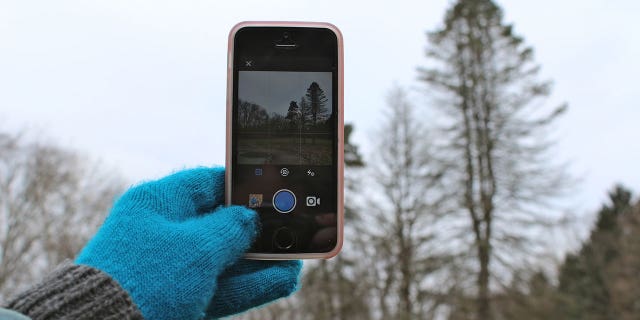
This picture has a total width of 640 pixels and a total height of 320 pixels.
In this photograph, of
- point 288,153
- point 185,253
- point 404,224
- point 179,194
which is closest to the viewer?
point 185,253

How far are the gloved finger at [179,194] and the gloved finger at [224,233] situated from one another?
53 mm

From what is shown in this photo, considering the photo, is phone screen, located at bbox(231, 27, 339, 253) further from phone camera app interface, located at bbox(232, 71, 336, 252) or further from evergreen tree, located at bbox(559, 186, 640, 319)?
evergreen tree, located at bbox(559, 186, 640, 319)

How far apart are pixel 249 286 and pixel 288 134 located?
0.52m

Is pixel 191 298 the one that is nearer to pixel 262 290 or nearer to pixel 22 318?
pixel 262 290

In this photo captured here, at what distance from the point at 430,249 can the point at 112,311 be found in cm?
2023

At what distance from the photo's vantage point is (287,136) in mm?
A: 2113

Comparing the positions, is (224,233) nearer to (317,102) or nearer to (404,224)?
(317,102)

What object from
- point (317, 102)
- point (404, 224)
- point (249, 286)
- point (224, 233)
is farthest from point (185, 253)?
point (404, 224)

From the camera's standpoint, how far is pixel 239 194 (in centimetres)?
200

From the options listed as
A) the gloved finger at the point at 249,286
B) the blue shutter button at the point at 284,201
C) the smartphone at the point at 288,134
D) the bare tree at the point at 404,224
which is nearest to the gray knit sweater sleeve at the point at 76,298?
the gloved finger at the point at 249,286

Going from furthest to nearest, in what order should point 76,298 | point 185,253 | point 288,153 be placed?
point 288,153 → point 185,253 → point 76,298

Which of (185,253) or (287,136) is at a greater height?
(287,136)

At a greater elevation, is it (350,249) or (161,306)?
(161,306)

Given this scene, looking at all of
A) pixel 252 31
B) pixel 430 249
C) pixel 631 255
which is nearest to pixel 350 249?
pixel 430 249
